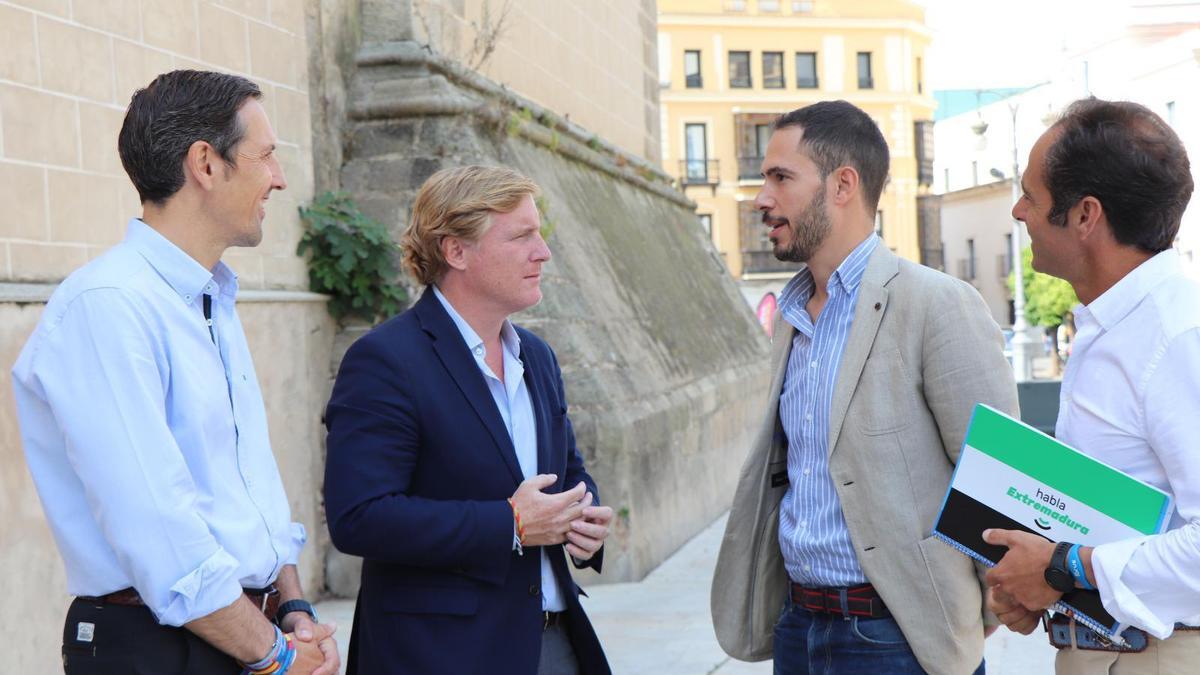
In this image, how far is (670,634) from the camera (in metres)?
6.62

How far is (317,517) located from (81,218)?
2.48 m

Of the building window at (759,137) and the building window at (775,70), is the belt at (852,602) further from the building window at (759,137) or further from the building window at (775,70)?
the building window at (775,70)

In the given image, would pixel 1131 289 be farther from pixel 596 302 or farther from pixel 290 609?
pixel 596 302

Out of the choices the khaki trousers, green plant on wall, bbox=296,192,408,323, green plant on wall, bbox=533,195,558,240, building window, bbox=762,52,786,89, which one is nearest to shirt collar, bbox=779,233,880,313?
the khaki trousers

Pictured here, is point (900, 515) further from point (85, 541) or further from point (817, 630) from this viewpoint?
point (85, 541)

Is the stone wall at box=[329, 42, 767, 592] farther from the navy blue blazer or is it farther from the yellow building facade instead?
the yellow building facade

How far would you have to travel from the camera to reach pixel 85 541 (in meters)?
2.36

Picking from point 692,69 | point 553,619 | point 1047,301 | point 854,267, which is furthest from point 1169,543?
point 692,69

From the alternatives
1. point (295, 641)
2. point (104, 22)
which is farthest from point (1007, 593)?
point (104, 22)

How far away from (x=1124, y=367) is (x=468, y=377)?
1426mm

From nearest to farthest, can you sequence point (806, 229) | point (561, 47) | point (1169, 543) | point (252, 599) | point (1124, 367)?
point (1169, 543)
point (1124, 367)
point (252, 599)
point (806, 229)
point (561, 47)

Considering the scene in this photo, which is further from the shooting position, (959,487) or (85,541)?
(959,487)

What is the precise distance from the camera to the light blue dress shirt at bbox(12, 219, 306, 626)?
2.27m

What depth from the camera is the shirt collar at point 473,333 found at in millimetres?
3123
